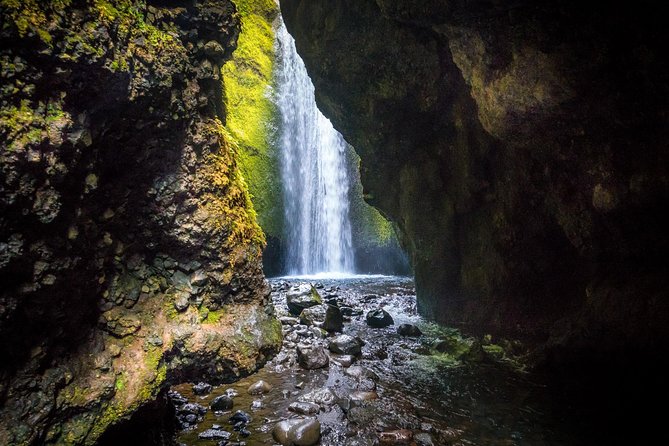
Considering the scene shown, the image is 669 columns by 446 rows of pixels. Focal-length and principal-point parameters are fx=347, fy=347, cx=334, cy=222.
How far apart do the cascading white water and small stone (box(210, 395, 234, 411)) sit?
13729mm

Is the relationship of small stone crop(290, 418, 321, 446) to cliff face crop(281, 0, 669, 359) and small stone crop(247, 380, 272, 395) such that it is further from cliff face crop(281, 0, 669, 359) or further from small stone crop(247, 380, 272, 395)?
cliff face crop(281, 0, 669, 359)

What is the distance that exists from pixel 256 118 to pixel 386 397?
55.5ft

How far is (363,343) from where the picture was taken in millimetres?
6141

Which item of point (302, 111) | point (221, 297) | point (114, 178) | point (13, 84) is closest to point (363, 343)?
point (221, 297)

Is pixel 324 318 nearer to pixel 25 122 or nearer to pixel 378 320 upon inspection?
pixel 378 320

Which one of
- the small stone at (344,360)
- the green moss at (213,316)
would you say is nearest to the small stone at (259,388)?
the small stone at (344,360)

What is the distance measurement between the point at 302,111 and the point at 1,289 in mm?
19773

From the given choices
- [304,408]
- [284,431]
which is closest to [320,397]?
[304,408]

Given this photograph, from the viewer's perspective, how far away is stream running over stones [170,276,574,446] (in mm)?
3428

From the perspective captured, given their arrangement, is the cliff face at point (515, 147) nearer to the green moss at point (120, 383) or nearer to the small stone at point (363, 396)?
the small stone at point (363, 396)

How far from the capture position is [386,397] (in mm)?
4262

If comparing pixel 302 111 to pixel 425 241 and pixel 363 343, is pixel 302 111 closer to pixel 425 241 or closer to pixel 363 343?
pixel 425 241

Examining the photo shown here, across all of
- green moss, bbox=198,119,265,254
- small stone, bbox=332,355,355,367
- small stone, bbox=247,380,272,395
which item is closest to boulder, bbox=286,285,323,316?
small stone, bbox=332,355,355,367

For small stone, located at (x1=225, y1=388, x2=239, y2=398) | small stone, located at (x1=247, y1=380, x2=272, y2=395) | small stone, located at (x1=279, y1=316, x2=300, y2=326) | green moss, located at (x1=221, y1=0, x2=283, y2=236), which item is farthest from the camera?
green moss, located at (x1=221, y1=0, x2=283, y2=236)
